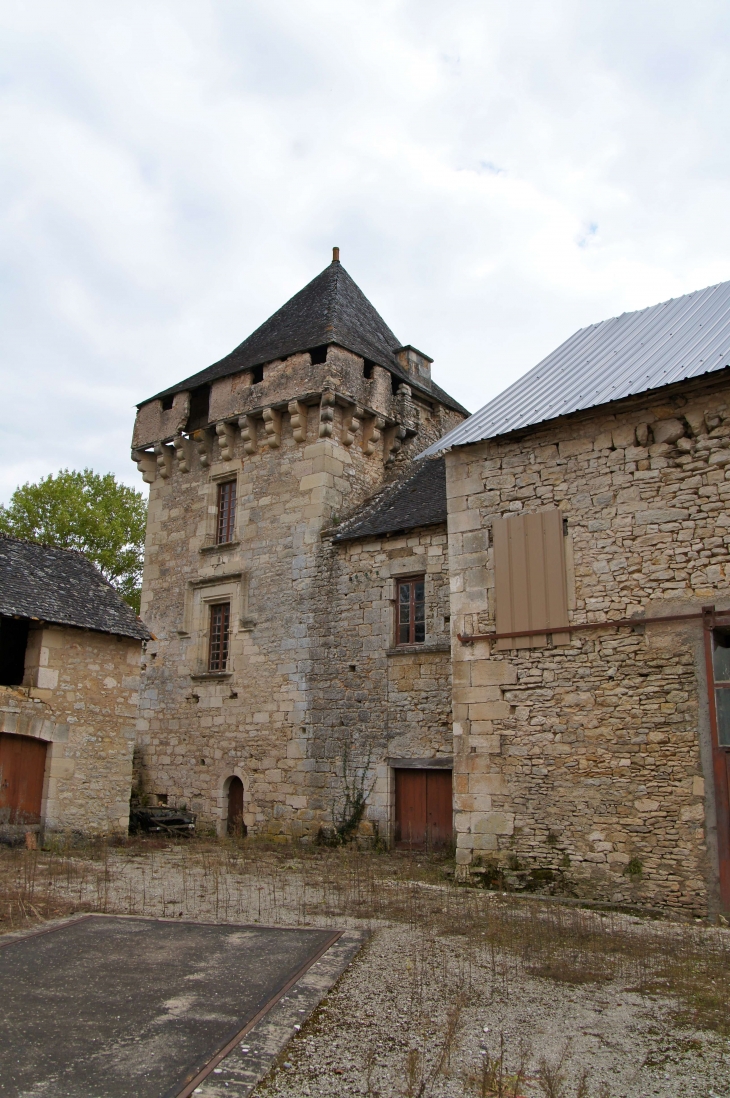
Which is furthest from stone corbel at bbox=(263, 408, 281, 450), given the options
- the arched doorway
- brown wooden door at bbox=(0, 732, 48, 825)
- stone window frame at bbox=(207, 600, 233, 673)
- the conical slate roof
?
brown wooden door at bbox=(0, 732, 48, 825)

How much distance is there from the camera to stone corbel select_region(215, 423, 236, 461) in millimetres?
15227

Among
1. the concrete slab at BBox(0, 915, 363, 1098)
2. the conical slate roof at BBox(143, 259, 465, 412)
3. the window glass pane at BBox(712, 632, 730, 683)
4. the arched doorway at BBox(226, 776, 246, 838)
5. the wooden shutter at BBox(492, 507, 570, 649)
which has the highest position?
the conical slate roof at BBox(143, 259, 465, 412)

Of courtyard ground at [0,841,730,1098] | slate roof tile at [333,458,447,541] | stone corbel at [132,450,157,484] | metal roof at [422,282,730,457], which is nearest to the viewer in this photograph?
courtyard ground at [0,841,730,1098]

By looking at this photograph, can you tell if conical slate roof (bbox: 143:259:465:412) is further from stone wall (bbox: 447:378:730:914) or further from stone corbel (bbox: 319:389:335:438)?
stone wall (bbox: 447:378:730:914)

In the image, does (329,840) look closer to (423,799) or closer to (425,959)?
(423,799)

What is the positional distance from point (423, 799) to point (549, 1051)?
7984mm

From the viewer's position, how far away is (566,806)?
8.31m

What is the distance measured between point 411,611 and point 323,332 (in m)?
5.62

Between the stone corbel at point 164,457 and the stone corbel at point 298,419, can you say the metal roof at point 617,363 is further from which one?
the stone corbel at point 164,457

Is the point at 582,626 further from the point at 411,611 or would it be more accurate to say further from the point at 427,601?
the point at 411,611

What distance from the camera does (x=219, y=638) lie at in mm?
14914

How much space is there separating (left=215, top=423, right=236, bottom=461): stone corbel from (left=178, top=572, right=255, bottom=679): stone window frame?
2275mm

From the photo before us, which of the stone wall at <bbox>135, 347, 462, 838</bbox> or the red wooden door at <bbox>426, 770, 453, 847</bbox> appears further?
the stone wall at <bbox>135, 347, 462, 838</bbox>

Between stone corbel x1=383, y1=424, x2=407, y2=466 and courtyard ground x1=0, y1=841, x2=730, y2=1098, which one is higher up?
stone corbel x1=383, y1=424, x2=407, y2=466
